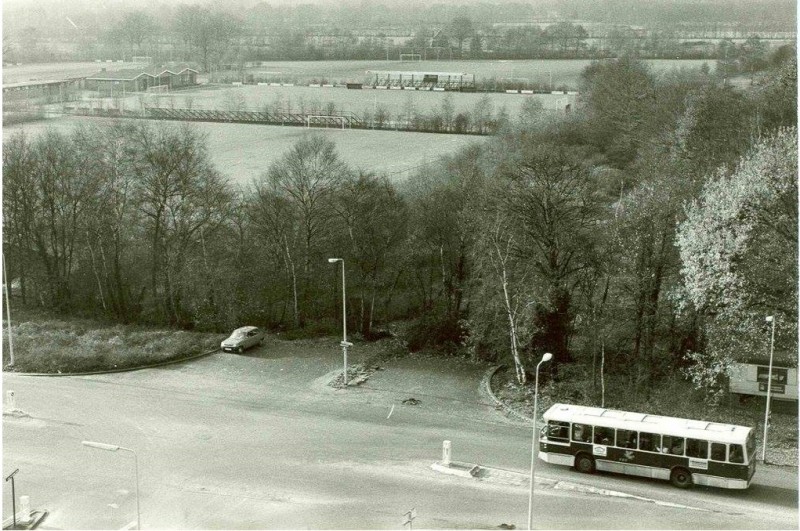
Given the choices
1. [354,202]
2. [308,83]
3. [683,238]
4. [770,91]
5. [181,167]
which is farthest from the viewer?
[308,83]

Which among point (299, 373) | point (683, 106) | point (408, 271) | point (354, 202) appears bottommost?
point (299, 373)

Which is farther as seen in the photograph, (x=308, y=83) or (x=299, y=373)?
(x=308, y=83)

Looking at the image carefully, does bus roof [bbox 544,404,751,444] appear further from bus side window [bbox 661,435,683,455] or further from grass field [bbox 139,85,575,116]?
grass field [bbox 139,85,575,116]

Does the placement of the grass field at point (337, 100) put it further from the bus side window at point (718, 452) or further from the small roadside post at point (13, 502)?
the small roadside post at point (13, 502)

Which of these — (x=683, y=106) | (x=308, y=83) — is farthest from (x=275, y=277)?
(x=308, y=83)

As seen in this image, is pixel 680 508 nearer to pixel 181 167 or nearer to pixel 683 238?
pixel 683 238

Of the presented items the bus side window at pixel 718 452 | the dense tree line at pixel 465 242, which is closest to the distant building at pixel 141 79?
the dense tree line at pixel 465 242
